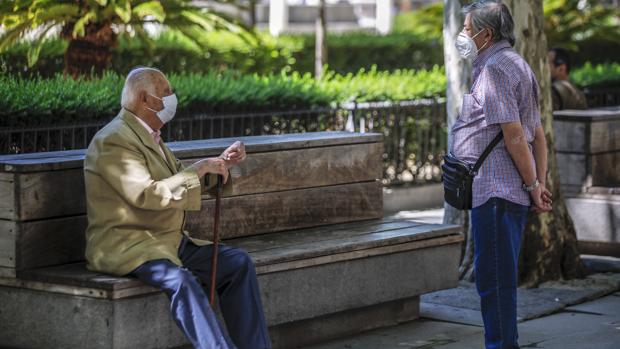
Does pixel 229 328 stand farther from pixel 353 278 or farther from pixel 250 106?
pixel 250 106

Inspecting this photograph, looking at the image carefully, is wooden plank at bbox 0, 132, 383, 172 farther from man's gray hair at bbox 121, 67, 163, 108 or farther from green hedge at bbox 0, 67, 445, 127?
green hedge at bbox 0, 67, 445, 127

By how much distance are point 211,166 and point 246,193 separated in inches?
42.7

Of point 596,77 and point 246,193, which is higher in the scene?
point 596,77

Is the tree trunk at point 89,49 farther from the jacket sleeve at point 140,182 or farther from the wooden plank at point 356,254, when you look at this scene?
the jacket sleeve at point 140,182

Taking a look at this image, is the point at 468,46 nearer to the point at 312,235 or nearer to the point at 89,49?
the point at 312,235

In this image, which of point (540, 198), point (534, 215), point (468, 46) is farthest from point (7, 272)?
point (534, 215)

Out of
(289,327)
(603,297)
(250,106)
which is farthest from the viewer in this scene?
(250,106)

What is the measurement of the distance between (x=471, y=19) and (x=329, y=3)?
82.9 feet

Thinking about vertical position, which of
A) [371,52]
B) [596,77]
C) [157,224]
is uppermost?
[371,52]

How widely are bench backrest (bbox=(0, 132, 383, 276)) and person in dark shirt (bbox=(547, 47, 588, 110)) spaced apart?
10.8 feet

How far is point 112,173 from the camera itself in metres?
5.84

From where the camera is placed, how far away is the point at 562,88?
10.8 metres

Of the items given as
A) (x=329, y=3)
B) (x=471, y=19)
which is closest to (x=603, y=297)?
(x=471, y=19)

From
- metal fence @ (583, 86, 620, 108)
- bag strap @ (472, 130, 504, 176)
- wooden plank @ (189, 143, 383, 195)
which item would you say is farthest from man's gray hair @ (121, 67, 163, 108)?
metal fence @ (583, 86, 620, 108)
